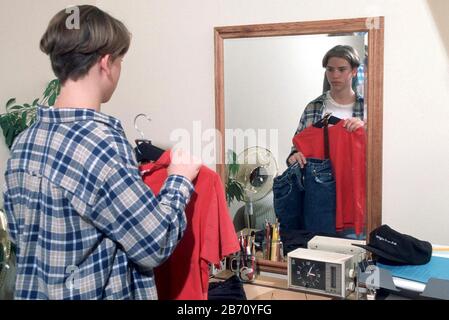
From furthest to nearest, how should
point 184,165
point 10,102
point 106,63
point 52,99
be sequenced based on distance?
1. point 10,102
2. point 52,99
3. point 184,165
4. point 106,63

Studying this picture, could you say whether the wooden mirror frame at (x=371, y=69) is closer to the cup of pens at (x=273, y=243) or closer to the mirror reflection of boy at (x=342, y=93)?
the mirror reflection of boy at (x=342, y=93)

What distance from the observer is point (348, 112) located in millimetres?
1574

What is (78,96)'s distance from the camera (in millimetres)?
1023

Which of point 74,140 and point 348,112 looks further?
point 348,112

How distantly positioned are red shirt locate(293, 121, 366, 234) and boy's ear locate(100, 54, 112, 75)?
82cm

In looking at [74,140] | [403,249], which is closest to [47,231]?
[74,140]

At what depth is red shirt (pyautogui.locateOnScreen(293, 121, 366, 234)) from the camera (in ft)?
5.15

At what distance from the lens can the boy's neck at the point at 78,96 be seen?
3.33 ft

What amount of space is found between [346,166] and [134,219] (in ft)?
2.94

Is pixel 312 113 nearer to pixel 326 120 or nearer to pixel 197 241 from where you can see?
pixel 326 120

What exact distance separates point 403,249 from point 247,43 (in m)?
0.87

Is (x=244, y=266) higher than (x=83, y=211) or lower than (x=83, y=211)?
lower

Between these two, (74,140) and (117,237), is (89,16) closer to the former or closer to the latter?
(74,140)

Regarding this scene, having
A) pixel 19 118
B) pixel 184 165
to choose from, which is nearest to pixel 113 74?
pixel 184 165
